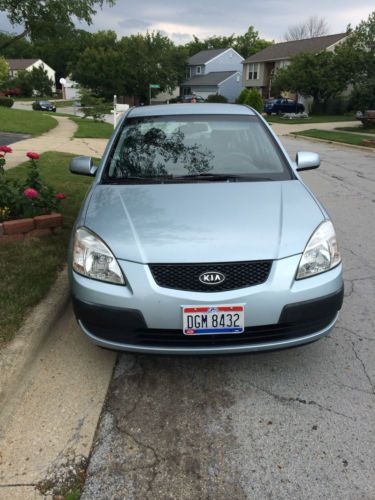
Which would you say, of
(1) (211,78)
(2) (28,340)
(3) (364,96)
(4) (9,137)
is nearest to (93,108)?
(4) (9,137)

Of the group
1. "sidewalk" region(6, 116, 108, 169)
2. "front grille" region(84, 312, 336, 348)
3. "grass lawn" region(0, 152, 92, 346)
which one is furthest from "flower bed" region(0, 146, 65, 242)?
"sidewalk" region(6, 116, 108, 169)

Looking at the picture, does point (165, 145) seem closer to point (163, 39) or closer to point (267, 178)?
point (267, 178)

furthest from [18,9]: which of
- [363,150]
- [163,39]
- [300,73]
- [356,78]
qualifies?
[163,39]

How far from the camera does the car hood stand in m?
2.54

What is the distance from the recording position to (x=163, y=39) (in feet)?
205

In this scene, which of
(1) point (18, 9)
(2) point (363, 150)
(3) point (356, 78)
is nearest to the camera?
(1) point (18, 9)

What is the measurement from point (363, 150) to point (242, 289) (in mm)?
15408

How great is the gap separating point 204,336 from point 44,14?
421 cm

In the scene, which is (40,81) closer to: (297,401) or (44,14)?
(44,14)

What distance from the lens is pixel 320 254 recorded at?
2711 millimetres

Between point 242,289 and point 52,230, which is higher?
→ point 242,289

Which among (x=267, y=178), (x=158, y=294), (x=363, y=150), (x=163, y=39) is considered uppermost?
(x=163, y=39)

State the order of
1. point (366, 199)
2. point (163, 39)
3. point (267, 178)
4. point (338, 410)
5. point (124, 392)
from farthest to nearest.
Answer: point (163, 39)
point (366, 199)
point (267, 178)
point (124, 392)
point (338, 410)

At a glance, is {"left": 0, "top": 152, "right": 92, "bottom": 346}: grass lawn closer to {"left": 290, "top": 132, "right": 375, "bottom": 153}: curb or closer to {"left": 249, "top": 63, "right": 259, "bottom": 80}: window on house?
{"left": 290, "top": 132, "right": 375, "bottom": 153}: curb
